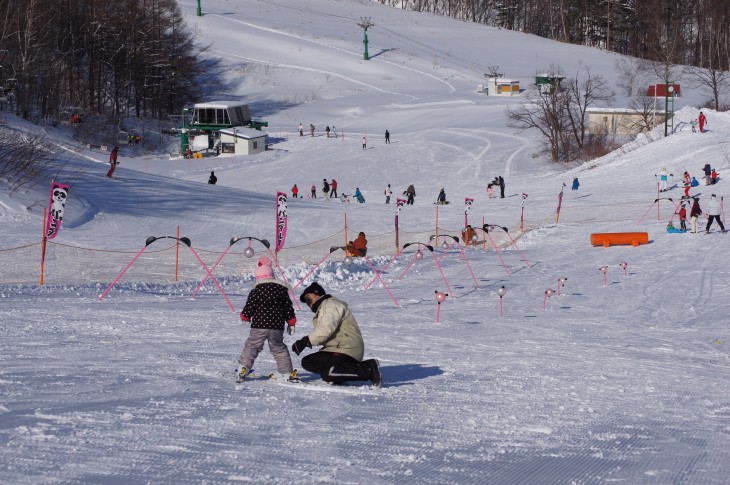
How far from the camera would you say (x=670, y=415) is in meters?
9.40

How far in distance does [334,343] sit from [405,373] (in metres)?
1.77

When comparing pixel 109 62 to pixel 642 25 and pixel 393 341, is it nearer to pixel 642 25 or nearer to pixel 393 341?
pixel 642 25

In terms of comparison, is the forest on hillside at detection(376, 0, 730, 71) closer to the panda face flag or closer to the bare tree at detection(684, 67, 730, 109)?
the bare tree at detection(684, 67, 730, 109)

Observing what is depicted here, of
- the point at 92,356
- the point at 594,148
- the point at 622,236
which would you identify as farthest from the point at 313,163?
the point at 92,356

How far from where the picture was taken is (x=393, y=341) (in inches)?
545

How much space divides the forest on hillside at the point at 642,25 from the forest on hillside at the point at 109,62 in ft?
160

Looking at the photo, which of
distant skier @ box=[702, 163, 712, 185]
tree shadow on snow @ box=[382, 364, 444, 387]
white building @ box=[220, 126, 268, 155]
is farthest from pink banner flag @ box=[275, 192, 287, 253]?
white building @ box=[220, 126, 268, 155]

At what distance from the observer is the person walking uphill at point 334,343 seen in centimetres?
930

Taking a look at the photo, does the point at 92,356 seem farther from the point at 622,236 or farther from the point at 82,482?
the point at 622,236

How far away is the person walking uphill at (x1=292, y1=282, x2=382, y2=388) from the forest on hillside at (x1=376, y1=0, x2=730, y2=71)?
310ft

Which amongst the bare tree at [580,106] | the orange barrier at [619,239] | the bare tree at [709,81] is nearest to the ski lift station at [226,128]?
the bare tree at [580,106]

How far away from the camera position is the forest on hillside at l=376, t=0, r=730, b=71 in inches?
4188

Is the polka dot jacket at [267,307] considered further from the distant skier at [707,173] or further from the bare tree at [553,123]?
the bare tree at [553,123]

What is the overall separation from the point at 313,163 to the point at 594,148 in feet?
58.8
